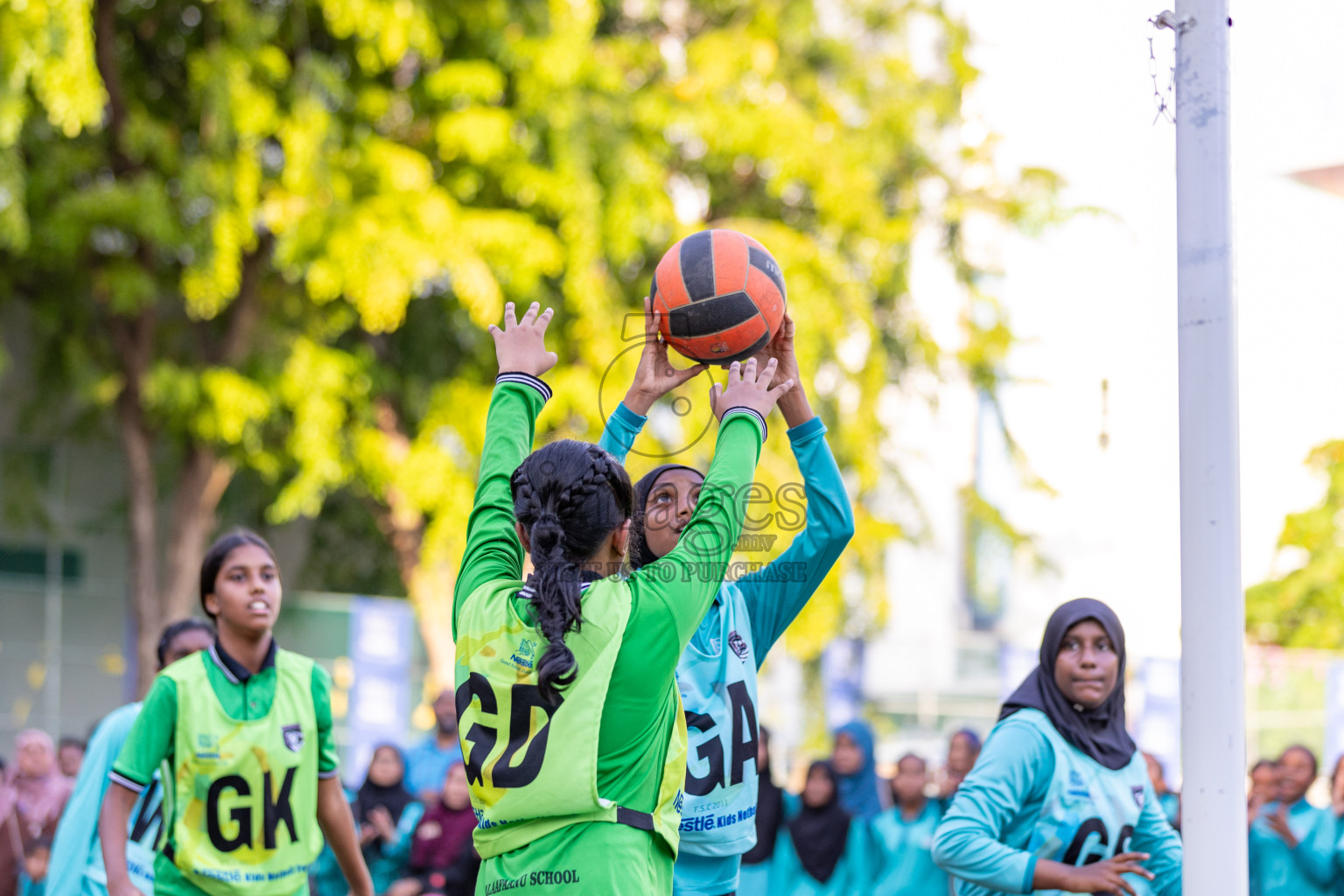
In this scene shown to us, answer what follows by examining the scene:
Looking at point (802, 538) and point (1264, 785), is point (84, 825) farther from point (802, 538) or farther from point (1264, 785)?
point (1264, 785)

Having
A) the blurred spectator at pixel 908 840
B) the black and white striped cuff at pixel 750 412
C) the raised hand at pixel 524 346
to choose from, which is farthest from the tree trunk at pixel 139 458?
the black and white striped cuff at pixel 750 412

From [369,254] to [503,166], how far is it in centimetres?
180

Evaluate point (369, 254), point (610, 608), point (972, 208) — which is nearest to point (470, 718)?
point (610, 608)

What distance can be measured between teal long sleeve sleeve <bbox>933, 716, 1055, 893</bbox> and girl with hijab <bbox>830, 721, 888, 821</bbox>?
465cm

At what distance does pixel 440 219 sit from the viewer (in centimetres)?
1256

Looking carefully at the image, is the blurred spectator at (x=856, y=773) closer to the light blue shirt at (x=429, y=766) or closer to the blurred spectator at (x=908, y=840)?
the blurred spectator at (x=908, y=840)

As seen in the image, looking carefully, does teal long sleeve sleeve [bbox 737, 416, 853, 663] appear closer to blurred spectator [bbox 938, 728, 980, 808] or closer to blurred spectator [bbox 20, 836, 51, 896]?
blurred spectator [bbox 938, 728, 980, 808]

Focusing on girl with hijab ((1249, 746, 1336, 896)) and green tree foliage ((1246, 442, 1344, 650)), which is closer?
girl with hijab ((1249, 746, 1336, 896))

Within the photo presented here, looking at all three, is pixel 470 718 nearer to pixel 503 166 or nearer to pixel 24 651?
pixel 503 166

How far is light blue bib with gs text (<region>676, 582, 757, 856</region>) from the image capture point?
12.9 feet

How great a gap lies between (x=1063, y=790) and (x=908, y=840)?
4295 millimetres

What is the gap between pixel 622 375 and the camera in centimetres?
1334

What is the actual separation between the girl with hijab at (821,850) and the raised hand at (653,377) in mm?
5401

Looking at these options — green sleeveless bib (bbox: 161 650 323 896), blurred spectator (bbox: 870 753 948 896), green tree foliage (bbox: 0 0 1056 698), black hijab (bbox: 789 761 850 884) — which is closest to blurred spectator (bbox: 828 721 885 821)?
black hijab (bbox: 789 761 850 884)
